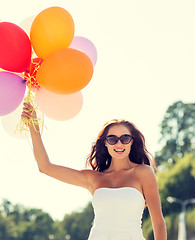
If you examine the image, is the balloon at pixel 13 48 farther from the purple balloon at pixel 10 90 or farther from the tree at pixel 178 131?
the tree at pixel 178 131

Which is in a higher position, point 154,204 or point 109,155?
point 109,155

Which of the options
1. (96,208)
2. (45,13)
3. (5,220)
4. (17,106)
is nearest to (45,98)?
(17,106)

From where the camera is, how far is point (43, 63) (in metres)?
5.32

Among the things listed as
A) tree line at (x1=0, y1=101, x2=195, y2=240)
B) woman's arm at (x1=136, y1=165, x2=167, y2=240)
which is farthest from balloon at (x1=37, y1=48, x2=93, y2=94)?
tree line at (x1=0, y1=101, x2=195, y2=240)

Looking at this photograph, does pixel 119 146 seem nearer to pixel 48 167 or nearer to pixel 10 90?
pixel 48 167

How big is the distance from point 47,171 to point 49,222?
72648 mm

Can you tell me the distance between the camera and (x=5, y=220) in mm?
72062

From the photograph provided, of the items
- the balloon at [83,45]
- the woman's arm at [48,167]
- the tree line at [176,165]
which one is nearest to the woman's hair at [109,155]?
the woman's arm at [48,167]

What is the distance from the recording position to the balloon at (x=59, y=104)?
555 cm

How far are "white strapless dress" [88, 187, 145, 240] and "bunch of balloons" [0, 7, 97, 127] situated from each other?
112 centimetres

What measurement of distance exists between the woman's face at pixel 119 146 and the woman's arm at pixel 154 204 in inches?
12.2

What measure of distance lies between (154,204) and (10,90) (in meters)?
1.76

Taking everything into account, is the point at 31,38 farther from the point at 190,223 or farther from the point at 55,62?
the point at 190,223

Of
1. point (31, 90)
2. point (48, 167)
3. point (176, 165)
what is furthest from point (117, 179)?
point (176, 165)
